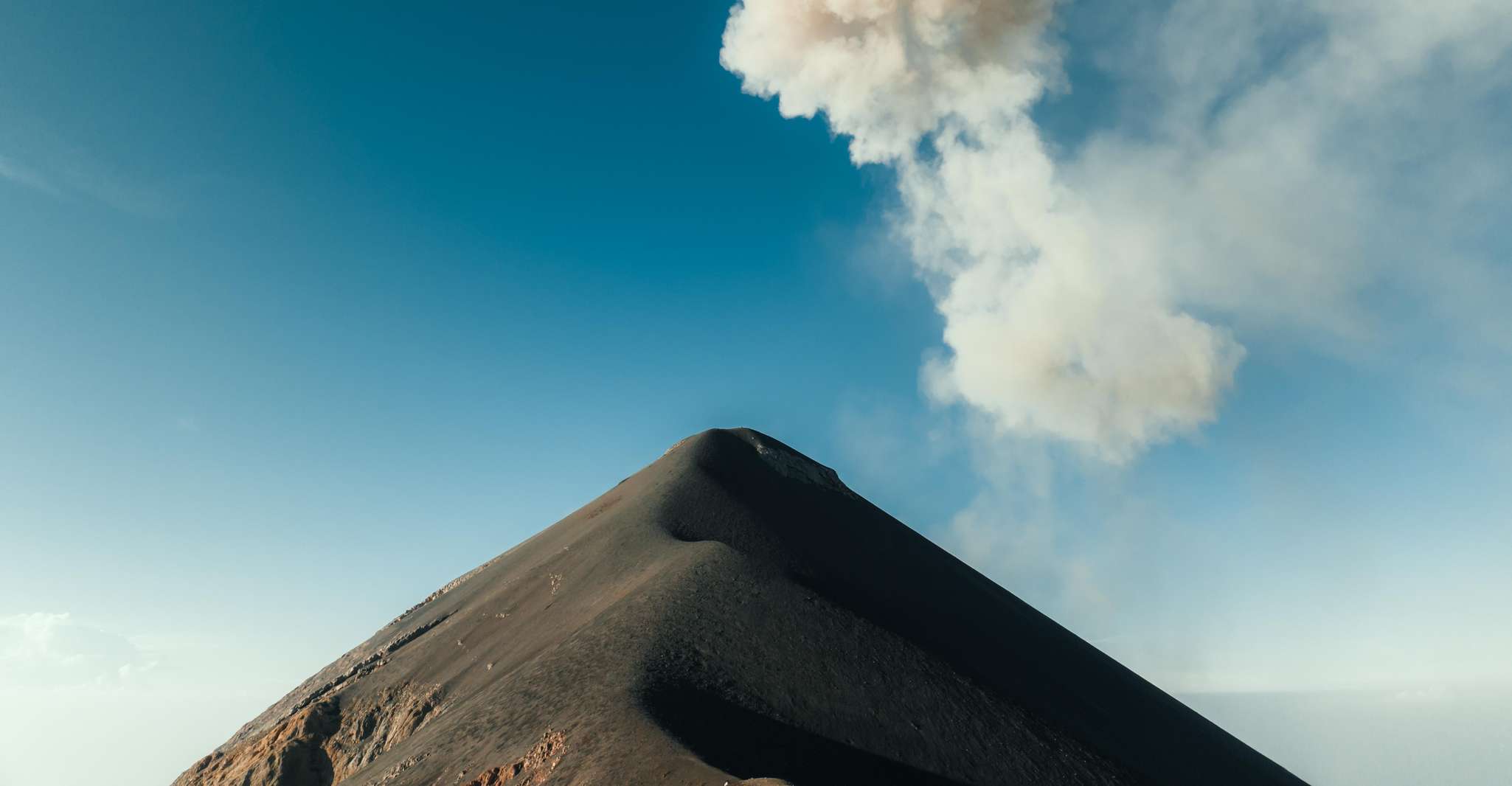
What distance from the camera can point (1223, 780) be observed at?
55.7 m

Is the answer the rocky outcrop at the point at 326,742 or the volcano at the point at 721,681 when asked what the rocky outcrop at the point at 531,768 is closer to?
the volcano at the point at 721,681

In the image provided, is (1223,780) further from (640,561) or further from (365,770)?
(365,770)

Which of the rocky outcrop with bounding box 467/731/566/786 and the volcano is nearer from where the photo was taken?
the rocky outcrop with bounding box 467/731/566/786

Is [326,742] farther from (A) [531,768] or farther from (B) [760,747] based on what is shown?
(B) [760,747]

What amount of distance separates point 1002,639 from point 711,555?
977 inches

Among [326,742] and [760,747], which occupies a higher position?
[326,742]

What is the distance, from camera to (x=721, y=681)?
36875 millimetres

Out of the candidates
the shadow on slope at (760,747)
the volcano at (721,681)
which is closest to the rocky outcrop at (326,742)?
the volcano at (721,681)

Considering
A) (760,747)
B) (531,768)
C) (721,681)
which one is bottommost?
(760,747)

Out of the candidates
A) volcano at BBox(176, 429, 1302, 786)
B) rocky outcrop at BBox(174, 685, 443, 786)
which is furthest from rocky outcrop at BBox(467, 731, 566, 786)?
rocky outcrop at BBox(174, 685, 443, 786)

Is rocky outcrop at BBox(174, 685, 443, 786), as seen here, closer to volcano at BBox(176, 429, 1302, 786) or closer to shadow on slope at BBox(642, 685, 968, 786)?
volcano at BBox(176, 429, 1302, 786)

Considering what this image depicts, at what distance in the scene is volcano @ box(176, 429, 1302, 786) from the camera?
1288 inches

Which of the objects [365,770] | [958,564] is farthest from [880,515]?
[365,770]

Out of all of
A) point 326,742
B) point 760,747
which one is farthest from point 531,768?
point 326,742
